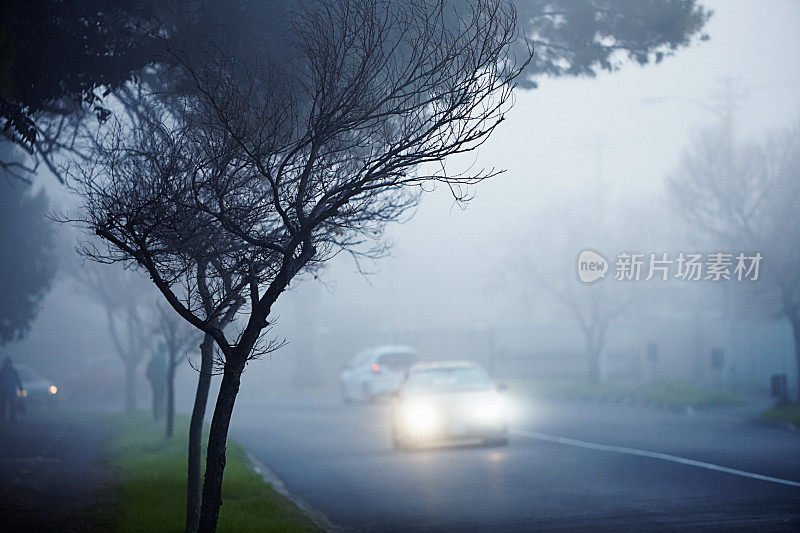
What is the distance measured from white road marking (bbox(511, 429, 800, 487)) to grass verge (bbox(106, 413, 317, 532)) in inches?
225

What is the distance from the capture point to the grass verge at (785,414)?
21.8 metres

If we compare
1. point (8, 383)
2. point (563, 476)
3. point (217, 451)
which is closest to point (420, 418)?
point (563, 476)

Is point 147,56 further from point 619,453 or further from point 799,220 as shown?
point 799,220

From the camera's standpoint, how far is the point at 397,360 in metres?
37.6

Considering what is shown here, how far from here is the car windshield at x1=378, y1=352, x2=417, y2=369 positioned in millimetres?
37281

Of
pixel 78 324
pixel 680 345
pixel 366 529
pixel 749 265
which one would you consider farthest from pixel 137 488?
pixel 78 324

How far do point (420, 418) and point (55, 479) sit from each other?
21.8 ft

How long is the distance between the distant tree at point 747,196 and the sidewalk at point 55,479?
51.7 ft

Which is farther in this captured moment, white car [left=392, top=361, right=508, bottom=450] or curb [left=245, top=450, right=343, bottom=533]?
white car [left=392, top=361, right=508, bottom=450]

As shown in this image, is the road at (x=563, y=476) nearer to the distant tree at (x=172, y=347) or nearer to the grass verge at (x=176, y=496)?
the grass verge at (x=176, y=496)

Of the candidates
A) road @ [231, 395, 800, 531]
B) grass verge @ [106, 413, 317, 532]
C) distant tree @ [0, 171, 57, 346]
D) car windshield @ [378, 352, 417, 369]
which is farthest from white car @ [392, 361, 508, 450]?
car windshield @ [378, 352, 417, 369]

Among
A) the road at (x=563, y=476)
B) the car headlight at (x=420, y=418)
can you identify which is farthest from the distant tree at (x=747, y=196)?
the car headlight at (x=420, y=418)

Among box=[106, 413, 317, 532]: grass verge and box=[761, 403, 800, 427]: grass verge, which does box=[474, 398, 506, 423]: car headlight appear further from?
box=[761, 403, 800, 427]: grass verge

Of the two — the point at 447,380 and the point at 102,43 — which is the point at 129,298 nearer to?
the point at 447,380
